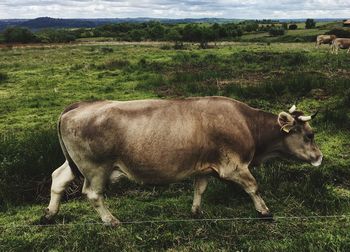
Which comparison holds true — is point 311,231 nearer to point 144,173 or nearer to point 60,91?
point 144,173

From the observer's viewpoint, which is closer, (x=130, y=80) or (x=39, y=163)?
(x=39, y=163)

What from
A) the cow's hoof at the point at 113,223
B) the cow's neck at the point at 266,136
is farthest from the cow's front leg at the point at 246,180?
the cow's hoof at the point at 113,223

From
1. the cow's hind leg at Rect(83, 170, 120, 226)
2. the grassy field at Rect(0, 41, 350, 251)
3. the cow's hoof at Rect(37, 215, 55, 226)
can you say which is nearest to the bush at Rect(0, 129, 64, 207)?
the grassy field at Rect(0, 41, 350, 251)

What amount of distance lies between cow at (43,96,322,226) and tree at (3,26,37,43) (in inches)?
2318

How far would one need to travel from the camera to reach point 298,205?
586 cm

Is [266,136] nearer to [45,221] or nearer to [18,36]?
[45,221]

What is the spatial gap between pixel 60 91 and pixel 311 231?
469 inches

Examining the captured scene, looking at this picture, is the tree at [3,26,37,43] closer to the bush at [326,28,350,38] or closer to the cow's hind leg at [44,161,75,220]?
the bush at [326,28,350,38]

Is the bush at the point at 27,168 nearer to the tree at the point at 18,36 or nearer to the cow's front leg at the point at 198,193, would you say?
the cow's front leg at the point at 198,193

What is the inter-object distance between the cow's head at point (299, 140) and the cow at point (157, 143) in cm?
5

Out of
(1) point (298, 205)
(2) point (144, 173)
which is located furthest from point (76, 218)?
(1) point (298, 205)

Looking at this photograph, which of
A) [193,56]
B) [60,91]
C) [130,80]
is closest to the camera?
[60,91]

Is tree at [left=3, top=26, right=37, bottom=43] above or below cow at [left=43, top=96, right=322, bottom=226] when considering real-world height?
below

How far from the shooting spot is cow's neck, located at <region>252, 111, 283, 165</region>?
5828 mm
